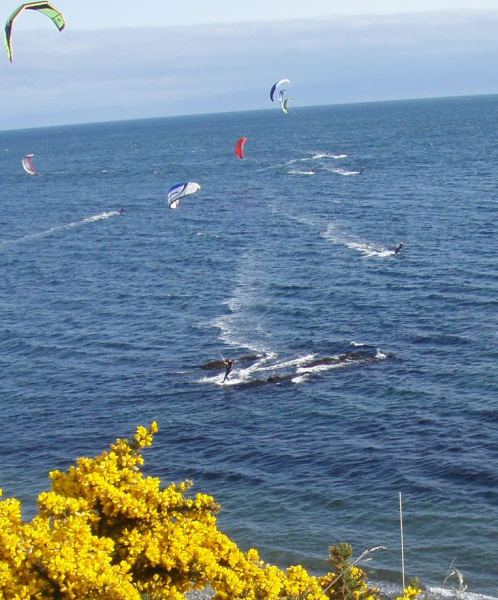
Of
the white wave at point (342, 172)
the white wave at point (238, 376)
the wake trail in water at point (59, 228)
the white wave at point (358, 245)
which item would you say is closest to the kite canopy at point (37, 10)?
the white wave at point (238, 376)

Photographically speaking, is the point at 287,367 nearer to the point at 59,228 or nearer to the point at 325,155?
the point at 59,228

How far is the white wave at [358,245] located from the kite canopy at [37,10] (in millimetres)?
47364

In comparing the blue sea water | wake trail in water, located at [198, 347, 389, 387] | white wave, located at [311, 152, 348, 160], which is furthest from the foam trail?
wake trail in water, located at [198, 347, 389, 387]

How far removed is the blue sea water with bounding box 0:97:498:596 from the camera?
31391 mm

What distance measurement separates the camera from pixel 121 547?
13.7 meters

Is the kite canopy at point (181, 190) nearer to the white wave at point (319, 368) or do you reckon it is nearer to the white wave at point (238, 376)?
the white wave at point (238, 376)

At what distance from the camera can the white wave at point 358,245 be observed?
72688 millimetres

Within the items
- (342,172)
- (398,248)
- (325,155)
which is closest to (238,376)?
(398,248)

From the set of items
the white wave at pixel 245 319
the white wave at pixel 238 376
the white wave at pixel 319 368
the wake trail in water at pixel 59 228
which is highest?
the wake trail in water at pixel 59 228

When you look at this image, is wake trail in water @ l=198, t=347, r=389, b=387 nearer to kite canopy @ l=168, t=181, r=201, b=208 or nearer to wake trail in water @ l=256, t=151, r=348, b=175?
kite canopy @ l=168, t=181, r=201, b=208

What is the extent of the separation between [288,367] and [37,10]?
2435 cm

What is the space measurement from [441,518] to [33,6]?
21.5 metres

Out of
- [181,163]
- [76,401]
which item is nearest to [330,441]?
[76,401]

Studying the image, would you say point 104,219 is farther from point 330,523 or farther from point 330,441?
point 330,523
